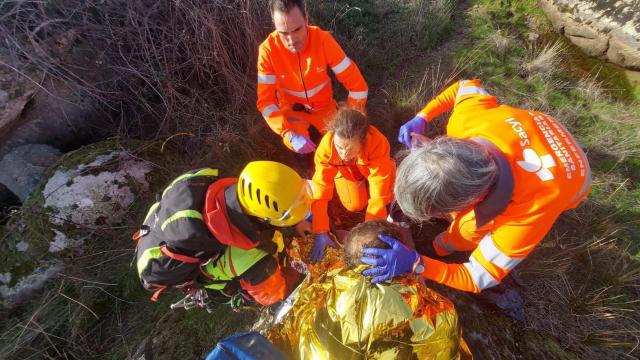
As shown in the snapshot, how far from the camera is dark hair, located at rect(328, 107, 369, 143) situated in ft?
7.22

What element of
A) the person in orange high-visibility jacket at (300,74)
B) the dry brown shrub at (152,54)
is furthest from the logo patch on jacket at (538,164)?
the dry brown shrub at (152,54)

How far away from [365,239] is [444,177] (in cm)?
78

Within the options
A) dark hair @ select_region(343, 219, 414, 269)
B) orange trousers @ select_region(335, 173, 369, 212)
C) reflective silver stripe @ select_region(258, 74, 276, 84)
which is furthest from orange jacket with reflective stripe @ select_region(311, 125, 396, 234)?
reflective silver stripe @ select_region(258, 74, 276, 84)

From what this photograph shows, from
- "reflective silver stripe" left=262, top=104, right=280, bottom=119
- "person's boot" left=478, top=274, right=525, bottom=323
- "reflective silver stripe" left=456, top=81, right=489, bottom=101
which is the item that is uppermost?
"reflective silver stripe" left=456, top=81, right=489, bottom=101

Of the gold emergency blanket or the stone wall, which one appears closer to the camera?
the gold emergency blanket

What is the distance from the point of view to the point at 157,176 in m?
3.47

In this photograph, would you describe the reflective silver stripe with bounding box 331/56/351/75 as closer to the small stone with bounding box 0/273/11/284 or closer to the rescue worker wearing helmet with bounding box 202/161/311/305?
the rescue worker wearing helmet with bounding box 202/161/311/305

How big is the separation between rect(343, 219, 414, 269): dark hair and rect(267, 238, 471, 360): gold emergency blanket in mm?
248

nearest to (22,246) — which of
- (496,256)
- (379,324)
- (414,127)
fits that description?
(379,324)

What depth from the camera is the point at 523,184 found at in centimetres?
170

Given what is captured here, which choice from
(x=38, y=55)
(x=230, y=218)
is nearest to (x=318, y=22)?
(x=38, y=55)

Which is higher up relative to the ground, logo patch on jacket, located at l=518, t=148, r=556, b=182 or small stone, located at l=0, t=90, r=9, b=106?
logo patch on jacket, located at l=518, t=148, r=556, b=182

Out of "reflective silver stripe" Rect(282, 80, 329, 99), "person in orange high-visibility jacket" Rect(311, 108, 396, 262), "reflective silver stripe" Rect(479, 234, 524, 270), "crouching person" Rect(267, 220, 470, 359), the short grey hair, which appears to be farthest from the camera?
"reflective silver stripe" Rect(282, 80, 329, 99)

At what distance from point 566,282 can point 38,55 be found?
5711 mm
